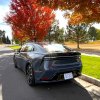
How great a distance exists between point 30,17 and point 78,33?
19678mm

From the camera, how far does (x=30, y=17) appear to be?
68.1 feet

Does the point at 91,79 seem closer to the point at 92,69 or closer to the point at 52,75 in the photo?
the point at 52,75

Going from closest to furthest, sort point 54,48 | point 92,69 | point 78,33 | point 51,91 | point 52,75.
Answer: point 52,75
point 51,91
point 54,48
point 92,69
point 78,33

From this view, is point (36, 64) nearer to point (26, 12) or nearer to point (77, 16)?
point (77, 16)

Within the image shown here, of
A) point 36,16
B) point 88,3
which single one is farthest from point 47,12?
point 88,3

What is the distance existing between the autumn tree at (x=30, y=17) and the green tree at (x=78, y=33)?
694 inches

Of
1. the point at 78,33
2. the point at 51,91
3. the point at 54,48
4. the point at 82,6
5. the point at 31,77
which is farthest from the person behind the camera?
the point at 78,33

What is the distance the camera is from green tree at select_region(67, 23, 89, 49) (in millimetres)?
38938

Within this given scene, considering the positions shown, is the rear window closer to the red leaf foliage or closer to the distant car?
the distant car

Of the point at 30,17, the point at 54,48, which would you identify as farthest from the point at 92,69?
the point at 30,17

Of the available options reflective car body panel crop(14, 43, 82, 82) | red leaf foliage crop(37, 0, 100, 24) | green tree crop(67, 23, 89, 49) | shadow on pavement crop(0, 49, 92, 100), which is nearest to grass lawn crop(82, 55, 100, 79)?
shadow on pavement crop(0, 49, 92, 100)

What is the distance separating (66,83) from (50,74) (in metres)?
1.29

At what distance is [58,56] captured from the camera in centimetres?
660

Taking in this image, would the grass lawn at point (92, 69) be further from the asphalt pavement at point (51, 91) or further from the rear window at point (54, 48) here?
the rear window at point (54, 48)
